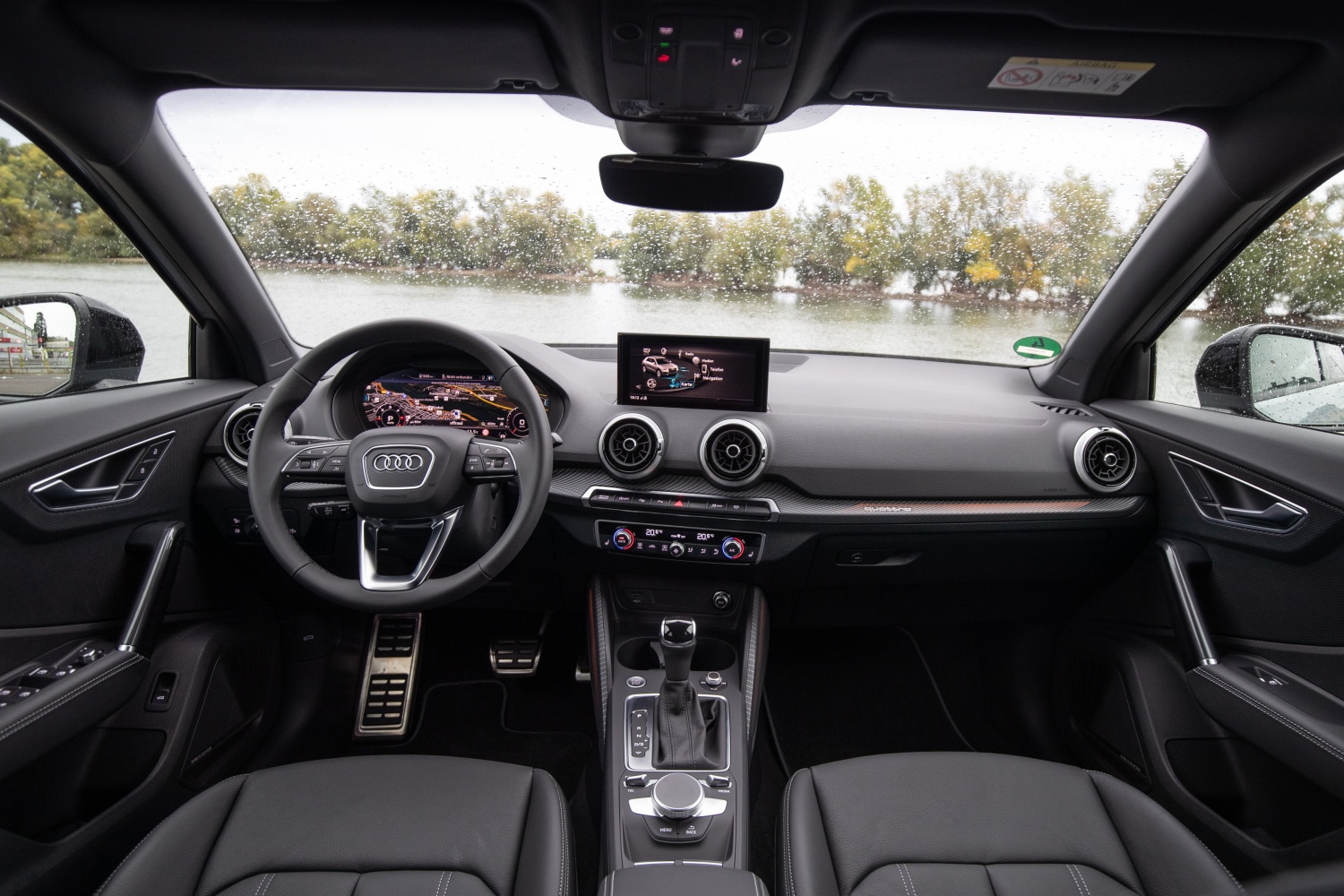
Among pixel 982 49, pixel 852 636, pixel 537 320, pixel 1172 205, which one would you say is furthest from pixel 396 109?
pixel 852 636

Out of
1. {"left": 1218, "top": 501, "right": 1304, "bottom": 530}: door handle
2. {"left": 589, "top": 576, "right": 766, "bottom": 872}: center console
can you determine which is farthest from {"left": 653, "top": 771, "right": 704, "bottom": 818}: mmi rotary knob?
{"left": 1218, "top": 501, "right": 1304, "bottom": 530}: door handle

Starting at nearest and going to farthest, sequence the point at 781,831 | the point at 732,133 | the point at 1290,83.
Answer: the point at 781,831
the point at 1290,83
the point at 732,133

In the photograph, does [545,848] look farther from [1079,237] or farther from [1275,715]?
[1079,237]

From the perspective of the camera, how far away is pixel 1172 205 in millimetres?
Result: 2154

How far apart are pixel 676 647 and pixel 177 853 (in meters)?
1.18

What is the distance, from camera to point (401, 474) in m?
1.71

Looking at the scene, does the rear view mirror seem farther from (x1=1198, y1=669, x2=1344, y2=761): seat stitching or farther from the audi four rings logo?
(x1=1198, y1=669, x2=1344, y2=761): seat stitching

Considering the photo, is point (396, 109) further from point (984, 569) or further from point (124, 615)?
point (984, 569)

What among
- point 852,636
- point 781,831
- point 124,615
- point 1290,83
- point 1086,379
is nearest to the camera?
point 781,831

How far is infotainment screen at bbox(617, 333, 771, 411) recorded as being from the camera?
92.1 inches

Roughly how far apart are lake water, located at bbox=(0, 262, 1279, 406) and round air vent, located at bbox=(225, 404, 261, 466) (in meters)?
0.33

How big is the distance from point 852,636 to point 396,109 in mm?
2528

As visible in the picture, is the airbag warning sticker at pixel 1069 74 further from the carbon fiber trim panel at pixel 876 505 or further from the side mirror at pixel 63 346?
the side mirror at pixel 63 346

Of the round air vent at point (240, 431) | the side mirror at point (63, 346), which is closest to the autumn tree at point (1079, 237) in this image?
the round air vent at point (240, 431)
